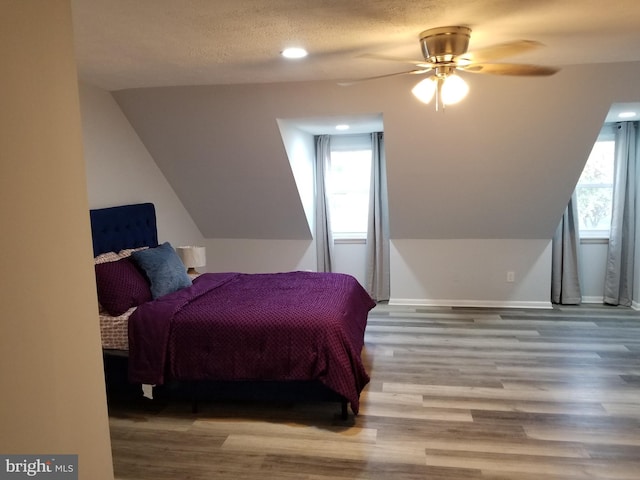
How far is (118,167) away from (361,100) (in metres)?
2.20

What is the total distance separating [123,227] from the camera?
4.00 m

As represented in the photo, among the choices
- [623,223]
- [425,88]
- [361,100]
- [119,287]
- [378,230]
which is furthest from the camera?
[378,230]

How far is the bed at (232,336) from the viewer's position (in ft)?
9.30

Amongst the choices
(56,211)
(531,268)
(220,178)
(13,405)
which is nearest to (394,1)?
(56,211)

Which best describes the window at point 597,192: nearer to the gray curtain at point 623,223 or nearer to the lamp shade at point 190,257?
the gray curtain at point 623,223

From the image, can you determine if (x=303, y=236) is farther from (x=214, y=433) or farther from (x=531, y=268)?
(x=214, y=433)

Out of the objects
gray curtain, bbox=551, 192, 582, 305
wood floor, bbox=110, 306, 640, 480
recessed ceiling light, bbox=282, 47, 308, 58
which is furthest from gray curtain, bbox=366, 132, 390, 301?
recessed ceiling light, bbox=282, 47, 308, 58

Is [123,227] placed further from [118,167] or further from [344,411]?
[344,411]

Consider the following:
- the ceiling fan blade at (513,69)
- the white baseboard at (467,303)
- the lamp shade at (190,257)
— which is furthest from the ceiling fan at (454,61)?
the white baseboard at (467,303)

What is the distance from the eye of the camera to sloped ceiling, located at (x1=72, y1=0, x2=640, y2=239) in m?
2.29

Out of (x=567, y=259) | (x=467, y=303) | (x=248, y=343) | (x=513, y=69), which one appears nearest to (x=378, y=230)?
(x=467, y=303)

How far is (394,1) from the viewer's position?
209 centimetres

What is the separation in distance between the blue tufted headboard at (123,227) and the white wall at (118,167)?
12 centimetres

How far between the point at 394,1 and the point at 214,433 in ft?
8.30
